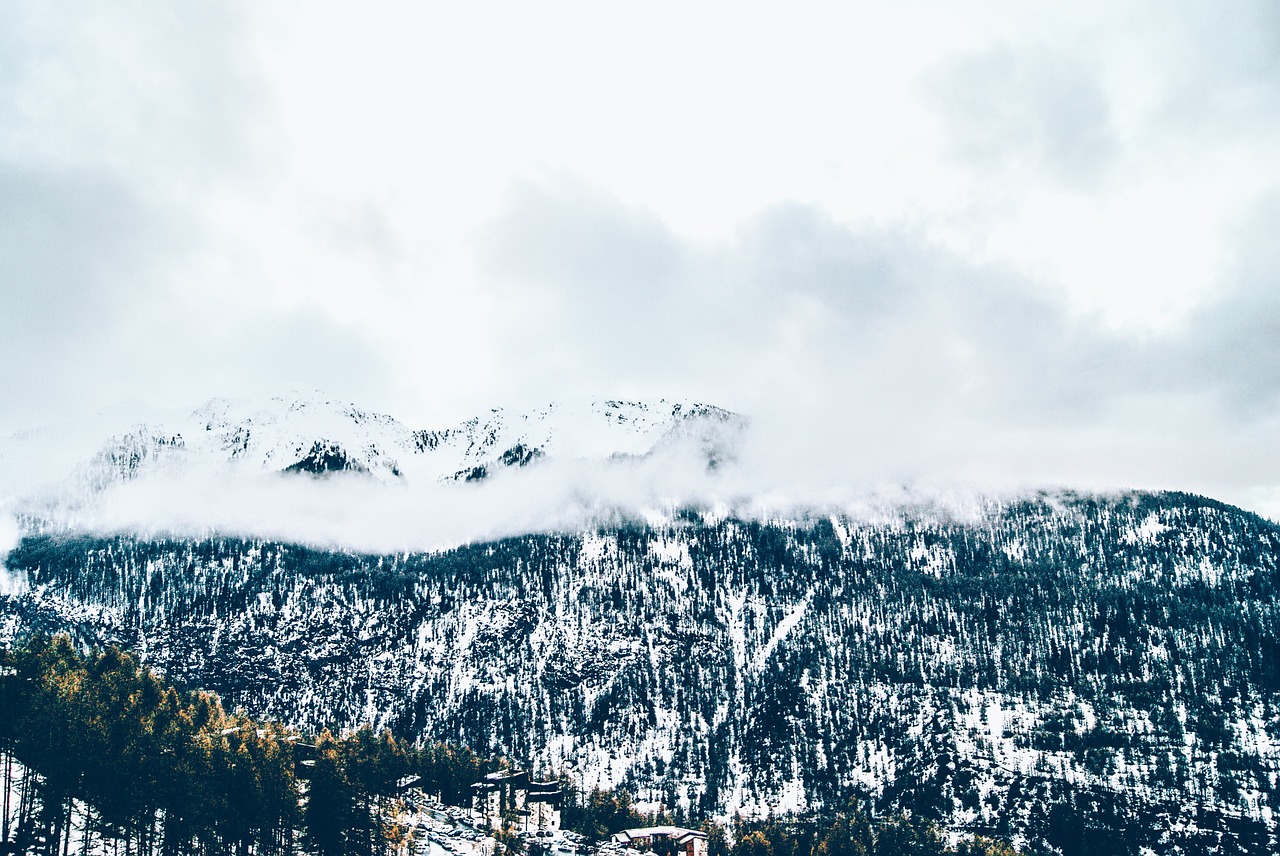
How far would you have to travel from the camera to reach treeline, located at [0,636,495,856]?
314ft

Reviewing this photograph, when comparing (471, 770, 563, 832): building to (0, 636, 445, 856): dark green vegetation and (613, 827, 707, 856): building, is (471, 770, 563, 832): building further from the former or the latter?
(0, 636, 445, 856): dark green vegetation

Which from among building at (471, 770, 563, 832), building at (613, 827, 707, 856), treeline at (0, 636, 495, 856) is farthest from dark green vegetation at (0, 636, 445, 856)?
building at (613, 827, 707, 856)

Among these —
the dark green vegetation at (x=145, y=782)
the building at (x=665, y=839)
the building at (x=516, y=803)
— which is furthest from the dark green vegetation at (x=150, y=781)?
the building at (x=665, y=839)

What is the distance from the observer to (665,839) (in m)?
167

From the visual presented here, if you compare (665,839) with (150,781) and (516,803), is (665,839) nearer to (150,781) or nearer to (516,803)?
(516,803)

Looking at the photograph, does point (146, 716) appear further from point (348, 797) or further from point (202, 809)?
point (348, 797)

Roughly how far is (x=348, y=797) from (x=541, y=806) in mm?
80955

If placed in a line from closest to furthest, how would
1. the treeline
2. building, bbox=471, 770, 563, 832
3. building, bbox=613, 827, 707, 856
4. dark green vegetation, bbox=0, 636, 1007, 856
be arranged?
the treeline < dark green vegetation, bbox=0, 636, 1007, 856 < building, bbox=471, 770, 563, 832 < building, bbox=613, 827, 707, 856

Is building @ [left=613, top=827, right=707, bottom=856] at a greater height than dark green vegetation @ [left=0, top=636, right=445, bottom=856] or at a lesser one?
lesser

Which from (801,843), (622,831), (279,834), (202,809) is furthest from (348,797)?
(801,843)

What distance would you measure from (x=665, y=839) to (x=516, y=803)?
95.3ft

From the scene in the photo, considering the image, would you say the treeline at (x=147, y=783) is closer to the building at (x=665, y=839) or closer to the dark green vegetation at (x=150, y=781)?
the dark green vegetation at (x=150, y=781)

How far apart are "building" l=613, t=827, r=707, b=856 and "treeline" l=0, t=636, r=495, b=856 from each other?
201 ft

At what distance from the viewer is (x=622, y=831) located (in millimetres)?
171625
